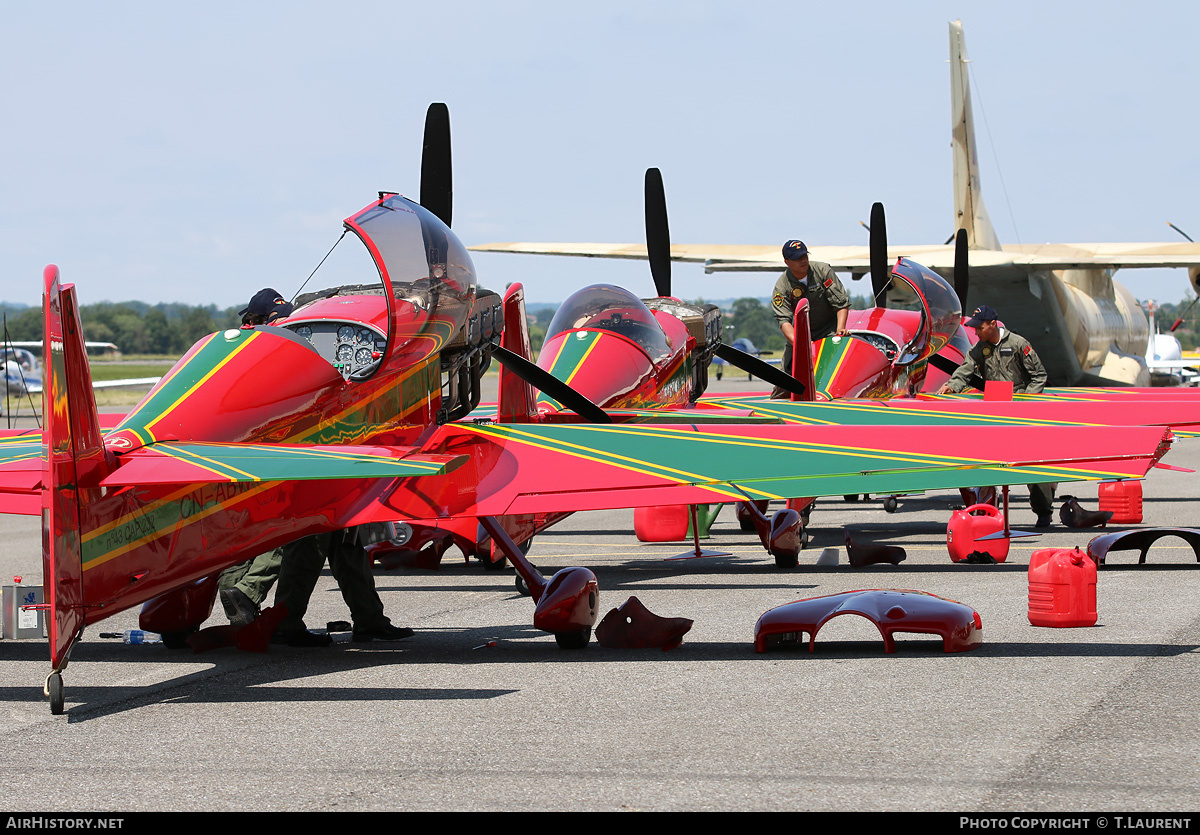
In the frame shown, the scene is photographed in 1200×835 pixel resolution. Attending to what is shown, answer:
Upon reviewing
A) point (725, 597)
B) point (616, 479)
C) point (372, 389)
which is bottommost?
point (725, 597)

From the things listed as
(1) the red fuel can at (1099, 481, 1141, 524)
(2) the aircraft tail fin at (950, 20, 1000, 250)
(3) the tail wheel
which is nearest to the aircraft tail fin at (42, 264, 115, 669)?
(3) the tail wheel

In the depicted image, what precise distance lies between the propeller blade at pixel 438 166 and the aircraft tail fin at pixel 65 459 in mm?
5028

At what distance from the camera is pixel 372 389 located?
8.46 m

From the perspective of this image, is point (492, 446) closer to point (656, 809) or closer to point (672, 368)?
point (656, 809)

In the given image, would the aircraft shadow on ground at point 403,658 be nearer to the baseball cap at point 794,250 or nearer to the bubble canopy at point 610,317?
the bubble canopy at point 610,317

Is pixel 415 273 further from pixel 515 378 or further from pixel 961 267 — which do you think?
pixel 961 267

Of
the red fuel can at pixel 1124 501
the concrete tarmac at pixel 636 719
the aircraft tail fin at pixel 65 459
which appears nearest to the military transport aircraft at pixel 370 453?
the aircraft tail fin at pixel 65 459

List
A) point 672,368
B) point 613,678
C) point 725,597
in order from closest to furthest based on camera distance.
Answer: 1. point 613,678
2. point 725,597
3. point 672,368

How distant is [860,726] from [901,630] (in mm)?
1921

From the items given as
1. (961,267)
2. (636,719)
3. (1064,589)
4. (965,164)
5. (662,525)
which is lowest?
(662,525)

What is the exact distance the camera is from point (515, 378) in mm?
11328

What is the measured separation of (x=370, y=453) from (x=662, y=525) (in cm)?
801

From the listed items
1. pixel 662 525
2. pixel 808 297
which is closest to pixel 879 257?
pixel 808 297

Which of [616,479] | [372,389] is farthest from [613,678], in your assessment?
[372,389]
